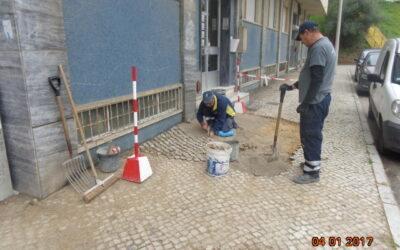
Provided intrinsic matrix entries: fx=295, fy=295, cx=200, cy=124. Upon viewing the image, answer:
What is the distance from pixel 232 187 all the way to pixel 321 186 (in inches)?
47.7

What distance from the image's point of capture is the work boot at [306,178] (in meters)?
4.01

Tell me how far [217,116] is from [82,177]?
2840 millimetres

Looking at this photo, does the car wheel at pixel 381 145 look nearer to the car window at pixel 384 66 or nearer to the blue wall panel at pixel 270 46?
the car window at pixel 384 66

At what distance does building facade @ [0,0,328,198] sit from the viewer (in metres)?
3.09

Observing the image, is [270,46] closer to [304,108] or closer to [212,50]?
[212,50]

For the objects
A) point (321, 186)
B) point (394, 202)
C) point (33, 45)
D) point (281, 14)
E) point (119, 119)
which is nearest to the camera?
point (33, 45)

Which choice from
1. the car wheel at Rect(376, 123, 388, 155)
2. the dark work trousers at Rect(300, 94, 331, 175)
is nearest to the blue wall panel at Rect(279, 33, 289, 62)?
the car wheel at Rect(376, 123, 388, 155)

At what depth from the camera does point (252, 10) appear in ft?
Answer: 34.9

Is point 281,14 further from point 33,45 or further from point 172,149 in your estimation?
point 33,45

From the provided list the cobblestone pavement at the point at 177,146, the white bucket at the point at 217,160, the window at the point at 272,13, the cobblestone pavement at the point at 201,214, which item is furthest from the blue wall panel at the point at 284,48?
the white bucket at the point at 217,160

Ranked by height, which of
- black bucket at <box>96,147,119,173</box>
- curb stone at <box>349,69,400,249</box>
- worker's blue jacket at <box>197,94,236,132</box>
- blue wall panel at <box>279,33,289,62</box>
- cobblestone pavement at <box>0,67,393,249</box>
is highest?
blue wall panel at <box>279,33,289,62</box>

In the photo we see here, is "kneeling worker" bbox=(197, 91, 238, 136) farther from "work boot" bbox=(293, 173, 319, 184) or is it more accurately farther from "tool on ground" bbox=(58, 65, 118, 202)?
"tool on ground" bbox=(58, 65, 118, 202)

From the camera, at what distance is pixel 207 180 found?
401 centimetres

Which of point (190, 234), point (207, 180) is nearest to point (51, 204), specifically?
point (190, 234)
